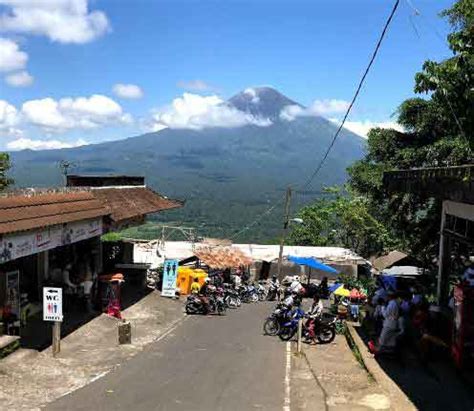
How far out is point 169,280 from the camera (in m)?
26.0

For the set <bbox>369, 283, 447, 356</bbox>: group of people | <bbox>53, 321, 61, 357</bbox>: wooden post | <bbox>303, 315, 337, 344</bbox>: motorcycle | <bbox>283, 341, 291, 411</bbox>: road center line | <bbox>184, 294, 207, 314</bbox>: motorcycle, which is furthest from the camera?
<bbox>184, 294, 207, 314</bbox>: motorcycle

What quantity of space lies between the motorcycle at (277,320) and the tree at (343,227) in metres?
27.0

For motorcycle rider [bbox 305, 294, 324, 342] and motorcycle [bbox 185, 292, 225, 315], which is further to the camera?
motorcycle [bbox 185, 292, 225, 315]

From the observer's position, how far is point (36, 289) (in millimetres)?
18234

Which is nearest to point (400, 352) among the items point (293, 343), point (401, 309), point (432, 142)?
point (401, 309)

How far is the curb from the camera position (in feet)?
33.1

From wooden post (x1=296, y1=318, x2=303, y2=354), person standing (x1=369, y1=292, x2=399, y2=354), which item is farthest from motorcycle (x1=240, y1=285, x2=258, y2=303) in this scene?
person standing (x1=369, y1=292, x2=399, y2=354)

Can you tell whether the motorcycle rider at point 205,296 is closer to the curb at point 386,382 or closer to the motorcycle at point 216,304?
the motorcycle at point 216,304

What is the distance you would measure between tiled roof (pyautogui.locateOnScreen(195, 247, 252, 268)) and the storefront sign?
16.7m

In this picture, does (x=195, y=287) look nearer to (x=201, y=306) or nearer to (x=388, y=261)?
(x=201, y=306)

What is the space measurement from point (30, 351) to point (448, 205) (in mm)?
10197

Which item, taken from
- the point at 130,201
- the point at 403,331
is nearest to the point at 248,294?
the point at 130,201

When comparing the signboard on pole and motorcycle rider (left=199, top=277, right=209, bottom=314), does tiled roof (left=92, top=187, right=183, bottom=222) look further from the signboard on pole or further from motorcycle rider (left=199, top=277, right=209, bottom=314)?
motorcycle rider (left=199, top=277, right=209, bottom=314)

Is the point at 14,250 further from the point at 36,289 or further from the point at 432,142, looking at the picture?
the point at 432,142
